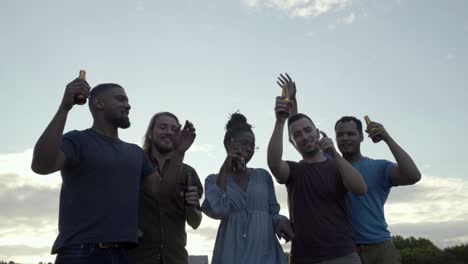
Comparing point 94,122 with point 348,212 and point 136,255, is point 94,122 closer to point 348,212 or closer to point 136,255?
point 136,255

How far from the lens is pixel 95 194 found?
424 centimetres

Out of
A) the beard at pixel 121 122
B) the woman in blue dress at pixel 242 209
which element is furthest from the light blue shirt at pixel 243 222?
the beard at pixel 121 122

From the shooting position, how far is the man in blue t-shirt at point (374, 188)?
5.79 metres

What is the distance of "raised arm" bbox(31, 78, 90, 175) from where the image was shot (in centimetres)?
389

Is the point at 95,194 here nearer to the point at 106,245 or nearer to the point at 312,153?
the point at 106,245

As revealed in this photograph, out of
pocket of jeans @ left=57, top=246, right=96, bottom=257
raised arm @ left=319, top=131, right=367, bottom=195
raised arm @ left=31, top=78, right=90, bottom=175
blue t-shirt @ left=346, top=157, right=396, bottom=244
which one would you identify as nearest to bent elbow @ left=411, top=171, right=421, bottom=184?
blue t-shirt @ left=346, top=157, right=396, bottom=244

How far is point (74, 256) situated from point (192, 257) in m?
→ 3.62

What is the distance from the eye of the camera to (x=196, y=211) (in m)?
5.45

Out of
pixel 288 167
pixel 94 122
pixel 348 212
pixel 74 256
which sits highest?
pixel 94 122

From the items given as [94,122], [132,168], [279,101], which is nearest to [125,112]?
[94,122]

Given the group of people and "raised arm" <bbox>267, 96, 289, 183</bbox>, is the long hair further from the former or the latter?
"raised arm" <bbox>267, 96, 289, 183</bbox>

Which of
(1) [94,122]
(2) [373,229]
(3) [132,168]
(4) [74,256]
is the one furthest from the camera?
(2) [373,229]

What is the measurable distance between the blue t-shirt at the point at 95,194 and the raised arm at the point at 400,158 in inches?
117

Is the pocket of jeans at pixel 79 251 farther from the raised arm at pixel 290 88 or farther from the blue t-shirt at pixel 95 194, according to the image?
the raised arm at pixel 290 88
